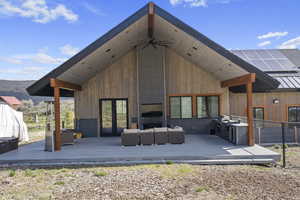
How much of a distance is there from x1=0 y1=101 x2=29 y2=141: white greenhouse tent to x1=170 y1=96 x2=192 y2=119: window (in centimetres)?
769

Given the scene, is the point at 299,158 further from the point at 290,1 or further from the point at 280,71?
the point at 290,1

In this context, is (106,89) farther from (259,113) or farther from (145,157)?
(259,113)

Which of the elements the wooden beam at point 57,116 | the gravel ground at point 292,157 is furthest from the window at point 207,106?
the wooden beam at point 57,116

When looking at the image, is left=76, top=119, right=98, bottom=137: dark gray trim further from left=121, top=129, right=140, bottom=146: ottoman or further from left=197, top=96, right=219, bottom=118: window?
left=197, top=96, right=219, bottom=118: window

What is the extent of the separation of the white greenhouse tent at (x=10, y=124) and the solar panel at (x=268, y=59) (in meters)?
12.6

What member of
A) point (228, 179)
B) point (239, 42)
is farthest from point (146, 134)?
point (239, 42)

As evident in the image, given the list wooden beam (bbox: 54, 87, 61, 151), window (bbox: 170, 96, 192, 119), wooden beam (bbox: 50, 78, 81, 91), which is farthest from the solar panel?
wooden beam (bbox: 54, 87, 61, 151)

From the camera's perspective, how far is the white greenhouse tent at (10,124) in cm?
993

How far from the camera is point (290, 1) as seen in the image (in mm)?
14148

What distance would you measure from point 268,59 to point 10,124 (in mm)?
14360

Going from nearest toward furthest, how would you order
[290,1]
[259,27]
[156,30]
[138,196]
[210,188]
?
1. [138,196]
2. [210,188]
3. [156,30]
4. [290,1]
5. [259,27]

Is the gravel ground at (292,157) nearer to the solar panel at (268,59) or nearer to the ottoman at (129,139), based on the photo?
the ottoman at (129,139)

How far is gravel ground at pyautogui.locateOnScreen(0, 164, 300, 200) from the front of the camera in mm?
3869

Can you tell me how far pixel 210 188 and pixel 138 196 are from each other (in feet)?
4.76
